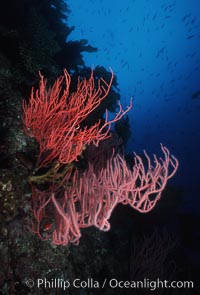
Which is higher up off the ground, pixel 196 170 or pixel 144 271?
pixel 196 170

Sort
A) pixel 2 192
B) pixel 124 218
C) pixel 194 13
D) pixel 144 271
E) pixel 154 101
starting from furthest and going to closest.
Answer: pixel 154 101, pixel 194 13, pixel 124 218, pixel 144 271, pixel 2 192

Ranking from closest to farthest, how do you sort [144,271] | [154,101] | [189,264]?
[144,271] → [189,264] → [154,101]

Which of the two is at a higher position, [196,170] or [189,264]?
[196,170]

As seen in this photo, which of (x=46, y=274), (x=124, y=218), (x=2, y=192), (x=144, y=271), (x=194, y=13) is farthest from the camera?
(x=194, y=13)

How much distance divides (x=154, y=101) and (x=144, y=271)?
5145cm

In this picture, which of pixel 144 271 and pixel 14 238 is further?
pixel 144 271

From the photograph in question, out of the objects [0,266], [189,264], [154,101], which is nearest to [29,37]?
[0,266]

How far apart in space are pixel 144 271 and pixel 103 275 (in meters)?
1.84

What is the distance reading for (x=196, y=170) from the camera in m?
55.4

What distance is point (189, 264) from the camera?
325 inches

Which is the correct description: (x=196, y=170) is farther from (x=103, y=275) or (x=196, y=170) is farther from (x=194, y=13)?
(x=103, y=275)

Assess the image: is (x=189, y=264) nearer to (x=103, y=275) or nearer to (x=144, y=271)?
(x=144, y=271)

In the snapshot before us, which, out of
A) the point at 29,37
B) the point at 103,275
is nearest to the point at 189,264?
the point at 103,275

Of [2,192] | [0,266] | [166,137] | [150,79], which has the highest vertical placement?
[150,79]
